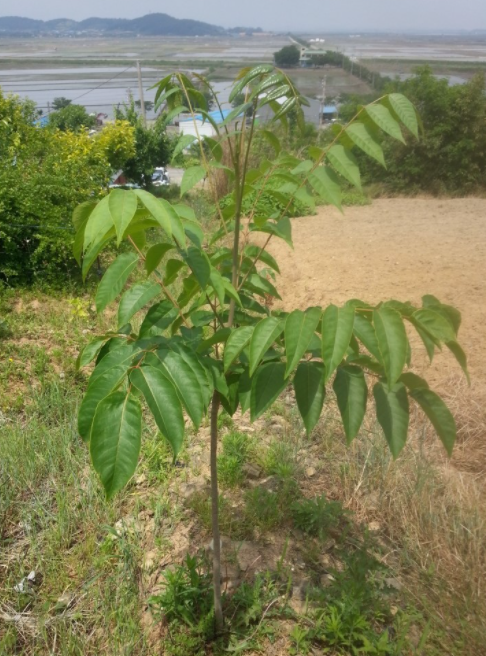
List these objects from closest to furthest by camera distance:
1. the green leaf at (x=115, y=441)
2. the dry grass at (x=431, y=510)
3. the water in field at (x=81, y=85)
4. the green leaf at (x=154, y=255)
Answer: the green leaf at (x=115, y=441) → the green leaf at (x=154, y=255) → the dry grass at (x=431, y=510) → the water in field at (x=81, y=85)

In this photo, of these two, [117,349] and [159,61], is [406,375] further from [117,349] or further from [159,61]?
[159,61]

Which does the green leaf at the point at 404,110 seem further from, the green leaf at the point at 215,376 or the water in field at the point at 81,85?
the water in field at the point at 81,85

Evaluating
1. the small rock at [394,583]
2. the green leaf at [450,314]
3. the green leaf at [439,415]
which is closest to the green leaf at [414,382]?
the green leaf at [439,415]

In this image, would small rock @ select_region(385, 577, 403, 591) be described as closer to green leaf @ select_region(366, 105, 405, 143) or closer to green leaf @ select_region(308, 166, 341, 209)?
green leaf @ select_region(308, 166, 341, 209)

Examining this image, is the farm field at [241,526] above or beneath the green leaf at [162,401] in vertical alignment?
beneath

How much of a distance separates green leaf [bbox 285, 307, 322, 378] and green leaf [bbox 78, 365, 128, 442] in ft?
0.94

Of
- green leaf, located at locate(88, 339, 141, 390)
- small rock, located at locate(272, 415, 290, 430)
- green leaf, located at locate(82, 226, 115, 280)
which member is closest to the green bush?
small rock, located at locate(272, 415, 290, 430)

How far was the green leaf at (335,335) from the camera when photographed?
83 centimetres

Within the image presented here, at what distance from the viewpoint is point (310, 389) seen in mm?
969

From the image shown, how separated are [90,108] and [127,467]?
47.5 feet

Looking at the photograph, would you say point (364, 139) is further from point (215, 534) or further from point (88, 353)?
point (215, 534)

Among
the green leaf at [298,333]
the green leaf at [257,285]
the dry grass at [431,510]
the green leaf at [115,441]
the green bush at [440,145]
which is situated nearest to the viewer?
the green leaf at [115,441]

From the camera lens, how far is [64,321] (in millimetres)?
3887

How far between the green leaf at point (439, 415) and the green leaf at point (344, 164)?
16.5 inches
